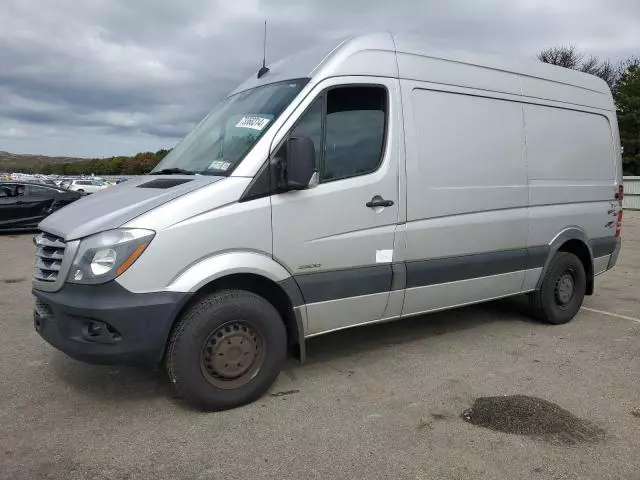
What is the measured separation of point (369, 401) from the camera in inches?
158

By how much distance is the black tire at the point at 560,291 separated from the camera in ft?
19.5

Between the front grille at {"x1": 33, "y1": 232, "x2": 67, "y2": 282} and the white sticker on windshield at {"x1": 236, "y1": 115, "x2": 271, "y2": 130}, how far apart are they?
59.1 inches

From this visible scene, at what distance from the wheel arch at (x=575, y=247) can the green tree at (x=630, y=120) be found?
110 ft

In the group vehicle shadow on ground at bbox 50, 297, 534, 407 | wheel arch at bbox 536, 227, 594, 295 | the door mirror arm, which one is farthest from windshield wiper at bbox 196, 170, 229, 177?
wheel arch at bbox 536, 227, 594, 295

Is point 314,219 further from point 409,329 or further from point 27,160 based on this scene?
point 27,160

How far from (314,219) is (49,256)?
1.79m

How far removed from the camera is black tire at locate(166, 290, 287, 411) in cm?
364

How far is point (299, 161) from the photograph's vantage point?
3.79m

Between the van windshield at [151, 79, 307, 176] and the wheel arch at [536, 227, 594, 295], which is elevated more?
the van windshield at [151, 79, 307, 176]

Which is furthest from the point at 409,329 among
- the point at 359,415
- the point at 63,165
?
the point at 63,165

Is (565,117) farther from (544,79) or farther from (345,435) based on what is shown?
(345,435)

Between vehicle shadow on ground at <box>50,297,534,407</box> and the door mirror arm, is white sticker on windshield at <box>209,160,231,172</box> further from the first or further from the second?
vehicle shadow on ground at <box>50,297,534,407</box>

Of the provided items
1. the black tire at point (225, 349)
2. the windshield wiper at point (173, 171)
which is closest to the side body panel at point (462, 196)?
the black tire at point (225, 349)

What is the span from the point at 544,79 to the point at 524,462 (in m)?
3.98
